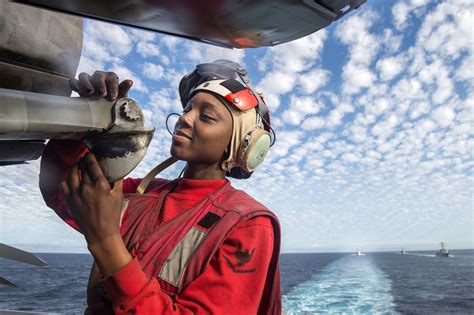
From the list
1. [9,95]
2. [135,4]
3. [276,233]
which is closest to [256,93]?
[135,4]

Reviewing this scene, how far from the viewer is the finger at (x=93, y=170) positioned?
91 centimetres

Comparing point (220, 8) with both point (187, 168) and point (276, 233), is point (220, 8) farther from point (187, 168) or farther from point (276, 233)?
point (276, 233)

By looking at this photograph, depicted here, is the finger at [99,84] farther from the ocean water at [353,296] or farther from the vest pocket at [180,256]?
the ocean water at [353,296]

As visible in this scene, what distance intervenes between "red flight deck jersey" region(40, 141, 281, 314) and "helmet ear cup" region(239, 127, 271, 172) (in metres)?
0.20

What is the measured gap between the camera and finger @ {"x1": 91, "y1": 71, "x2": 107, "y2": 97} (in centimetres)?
101

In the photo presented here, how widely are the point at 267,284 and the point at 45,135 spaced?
93 cm

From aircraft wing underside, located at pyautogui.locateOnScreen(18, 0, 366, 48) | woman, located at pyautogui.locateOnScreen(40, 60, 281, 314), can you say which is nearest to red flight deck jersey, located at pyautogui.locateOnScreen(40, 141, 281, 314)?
woman, located at pyautogui.locateOnScreen(40, 60, 281, 314)

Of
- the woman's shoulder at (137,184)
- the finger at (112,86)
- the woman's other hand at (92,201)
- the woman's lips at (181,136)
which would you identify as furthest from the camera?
the woman's shoulder at (137,184)

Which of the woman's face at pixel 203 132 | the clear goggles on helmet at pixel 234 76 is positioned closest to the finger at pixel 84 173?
the woman's face at pixel 203 132

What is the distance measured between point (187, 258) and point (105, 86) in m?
0.61

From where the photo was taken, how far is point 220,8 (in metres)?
1.34

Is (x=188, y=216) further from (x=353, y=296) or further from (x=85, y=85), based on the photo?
(x=353, y=296)

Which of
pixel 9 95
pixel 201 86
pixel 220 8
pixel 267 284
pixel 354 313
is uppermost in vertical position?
pixel 220 8

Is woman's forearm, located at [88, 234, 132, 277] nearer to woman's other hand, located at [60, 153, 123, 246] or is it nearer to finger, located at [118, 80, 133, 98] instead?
woman's other hand, located at [60, 153, 123, 246]
